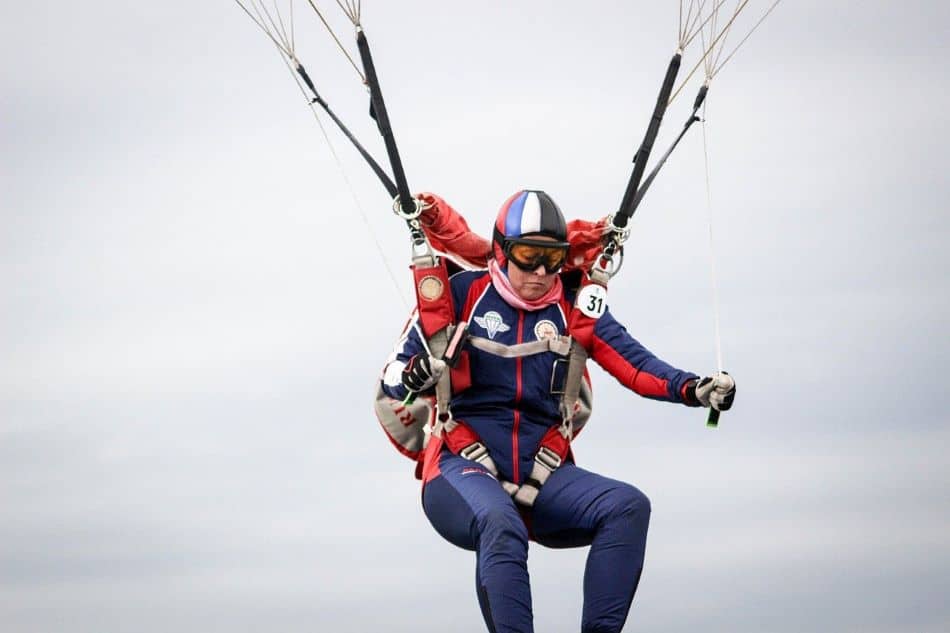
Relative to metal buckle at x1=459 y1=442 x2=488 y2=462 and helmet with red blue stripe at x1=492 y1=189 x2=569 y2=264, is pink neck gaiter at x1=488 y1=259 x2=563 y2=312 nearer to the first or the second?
helmet with red blue stripe at x1=492 y1=189 x2=569 y2=264

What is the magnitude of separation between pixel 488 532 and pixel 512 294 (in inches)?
69.9

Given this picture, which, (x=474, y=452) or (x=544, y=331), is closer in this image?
(x=474, y=452)

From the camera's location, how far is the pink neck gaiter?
37.3 ft

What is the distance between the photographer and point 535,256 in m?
11.2

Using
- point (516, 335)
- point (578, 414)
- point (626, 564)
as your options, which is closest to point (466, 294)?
point (516, 335)

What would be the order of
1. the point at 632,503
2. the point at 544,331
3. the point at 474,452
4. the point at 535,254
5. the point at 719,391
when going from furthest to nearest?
the point at 544,331, the point at 474,452, the point at 535,254, the point at 632,503, the point at 719,391

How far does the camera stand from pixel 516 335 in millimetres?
11406

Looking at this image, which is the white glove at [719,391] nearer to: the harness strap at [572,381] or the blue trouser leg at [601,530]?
the blue trouser leg at [601,530]

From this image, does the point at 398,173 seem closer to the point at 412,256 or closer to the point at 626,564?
the point at 412,256

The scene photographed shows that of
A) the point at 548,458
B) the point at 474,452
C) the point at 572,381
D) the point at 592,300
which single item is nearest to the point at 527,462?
the point at 548,458

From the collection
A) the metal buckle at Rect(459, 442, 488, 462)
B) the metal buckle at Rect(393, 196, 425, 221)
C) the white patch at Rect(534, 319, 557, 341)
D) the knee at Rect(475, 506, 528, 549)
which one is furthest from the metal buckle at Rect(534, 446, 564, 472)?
the metal buckle at Rect(393, 196, 425, 221)

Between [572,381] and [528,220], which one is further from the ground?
[528,220]

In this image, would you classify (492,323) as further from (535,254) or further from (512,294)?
(535,254)

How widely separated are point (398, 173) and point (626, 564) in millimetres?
2943
